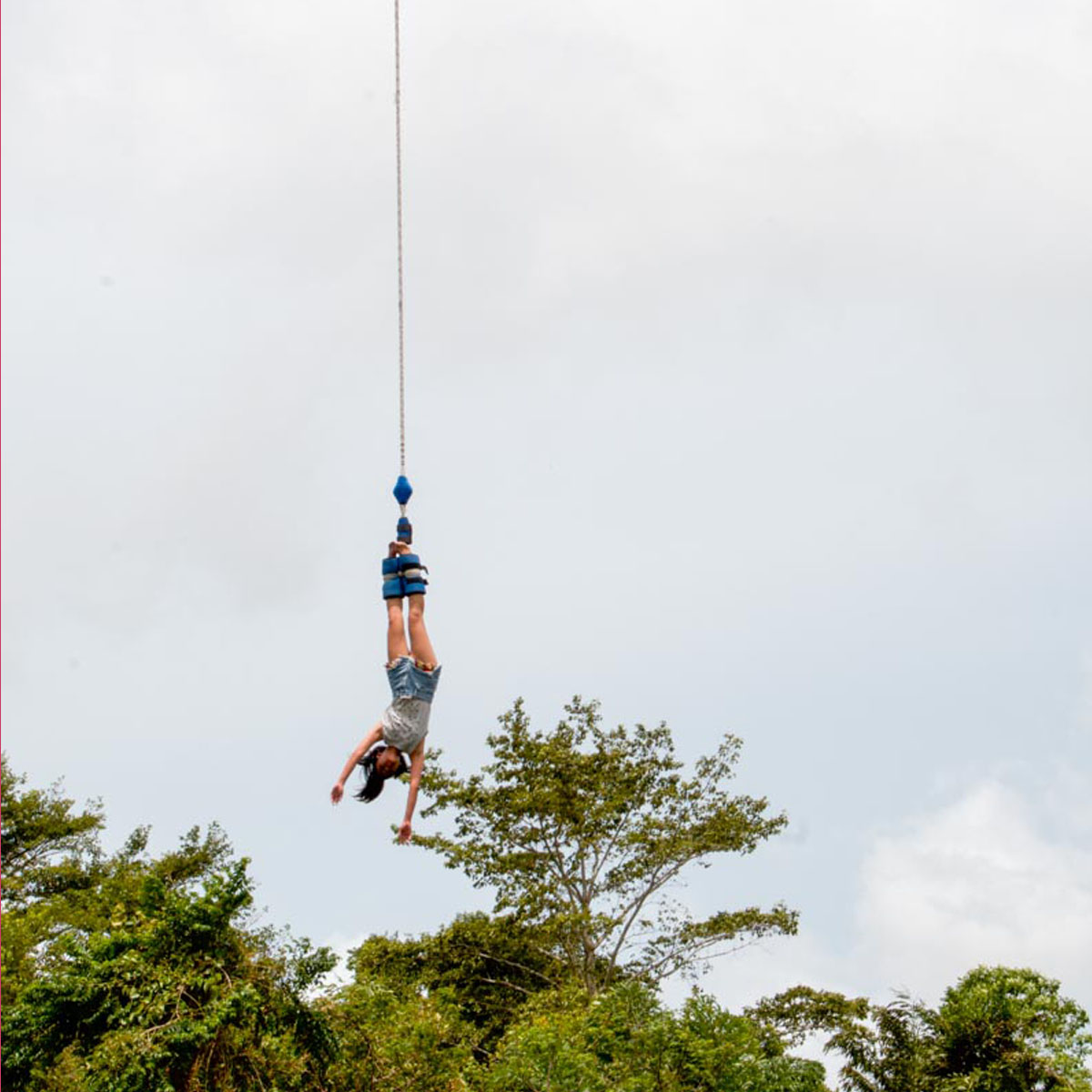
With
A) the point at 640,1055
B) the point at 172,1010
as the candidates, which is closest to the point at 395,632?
the point at 172,1010

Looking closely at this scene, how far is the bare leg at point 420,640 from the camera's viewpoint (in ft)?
33.6

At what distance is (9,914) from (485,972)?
7977 millimetres

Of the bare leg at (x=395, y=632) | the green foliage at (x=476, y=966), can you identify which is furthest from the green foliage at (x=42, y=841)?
the bare leg at (x=395, y=632)

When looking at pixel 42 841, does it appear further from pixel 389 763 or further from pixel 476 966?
pixel 389 763

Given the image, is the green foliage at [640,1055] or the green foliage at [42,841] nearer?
the green foliage at [640,1055]

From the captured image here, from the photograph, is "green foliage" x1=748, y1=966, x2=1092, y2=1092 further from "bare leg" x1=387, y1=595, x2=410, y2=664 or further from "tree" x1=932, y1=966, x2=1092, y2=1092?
"bare leg" x1=387, y1=595, x2=410, y2=664

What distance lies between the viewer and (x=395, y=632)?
10.3 metres

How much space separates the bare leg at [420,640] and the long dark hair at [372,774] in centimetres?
60

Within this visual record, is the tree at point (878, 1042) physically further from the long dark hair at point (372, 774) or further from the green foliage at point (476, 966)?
the long dark hair at point (372, 774)

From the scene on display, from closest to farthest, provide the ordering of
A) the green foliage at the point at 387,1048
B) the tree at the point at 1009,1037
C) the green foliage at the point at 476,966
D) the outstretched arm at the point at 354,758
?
the outstretched arm at the point at 354,758, the green foliage at the point at 387,1048, the tree at the point at 1009,1037, the green foliage at the point at 476,966

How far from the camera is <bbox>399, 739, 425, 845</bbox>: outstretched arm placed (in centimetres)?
976

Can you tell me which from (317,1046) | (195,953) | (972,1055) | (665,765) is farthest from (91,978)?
(665,765)

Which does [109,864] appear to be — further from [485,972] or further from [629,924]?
[629,924]

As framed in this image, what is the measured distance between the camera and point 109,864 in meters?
32.5
